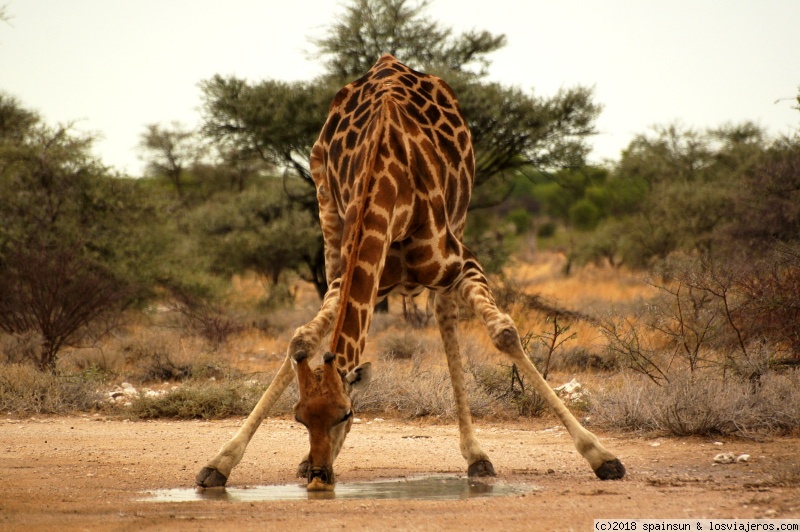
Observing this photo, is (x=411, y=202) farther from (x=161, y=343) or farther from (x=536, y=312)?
(x=536, y=312)

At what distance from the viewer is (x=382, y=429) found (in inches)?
373

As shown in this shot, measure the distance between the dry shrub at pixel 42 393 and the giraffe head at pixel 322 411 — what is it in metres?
5.81

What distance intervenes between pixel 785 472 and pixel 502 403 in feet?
14.1

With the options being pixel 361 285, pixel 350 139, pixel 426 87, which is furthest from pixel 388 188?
pixel 426 87

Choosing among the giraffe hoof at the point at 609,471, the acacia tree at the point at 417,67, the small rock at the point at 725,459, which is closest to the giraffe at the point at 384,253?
the giraffe hoof at the point at 609,471

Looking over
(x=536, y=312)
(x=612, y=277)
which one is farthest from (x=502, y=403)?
(x=612, y=277)

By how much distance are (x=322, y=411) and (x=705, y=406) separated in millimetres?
4235

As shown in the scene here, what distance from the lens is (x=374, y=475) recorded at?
7.05 m

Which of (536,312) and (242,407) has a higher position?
(536,312)

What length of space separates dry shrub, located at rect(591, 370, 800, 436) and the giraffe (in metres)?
1.87

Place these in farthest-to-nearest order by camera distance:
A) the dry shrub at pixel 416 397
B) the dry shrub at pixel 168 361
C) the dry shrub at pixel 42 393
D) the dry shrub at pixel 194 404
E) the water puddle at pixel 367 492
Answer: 1. the dry shrub at pixel 168 361
2. the dry shrub at pixel 42 393
3. the dry shrub at pixel 194 404
4. the dry shrub at pixel 416 397
5. the water puddle at pixel 367 492

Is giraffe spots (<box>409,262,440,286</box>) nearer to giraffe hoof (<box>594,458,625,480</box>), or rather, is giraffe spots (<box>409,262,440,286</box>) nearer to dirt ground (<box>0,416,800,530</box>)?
dirt ground (<box>0,416,800,530</box>)

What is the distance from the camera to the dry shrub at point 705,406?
27.6 feet

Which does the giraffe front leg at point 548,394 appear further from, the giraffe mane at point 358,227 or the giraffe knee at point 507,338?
the giraffe mane at point 358,227
